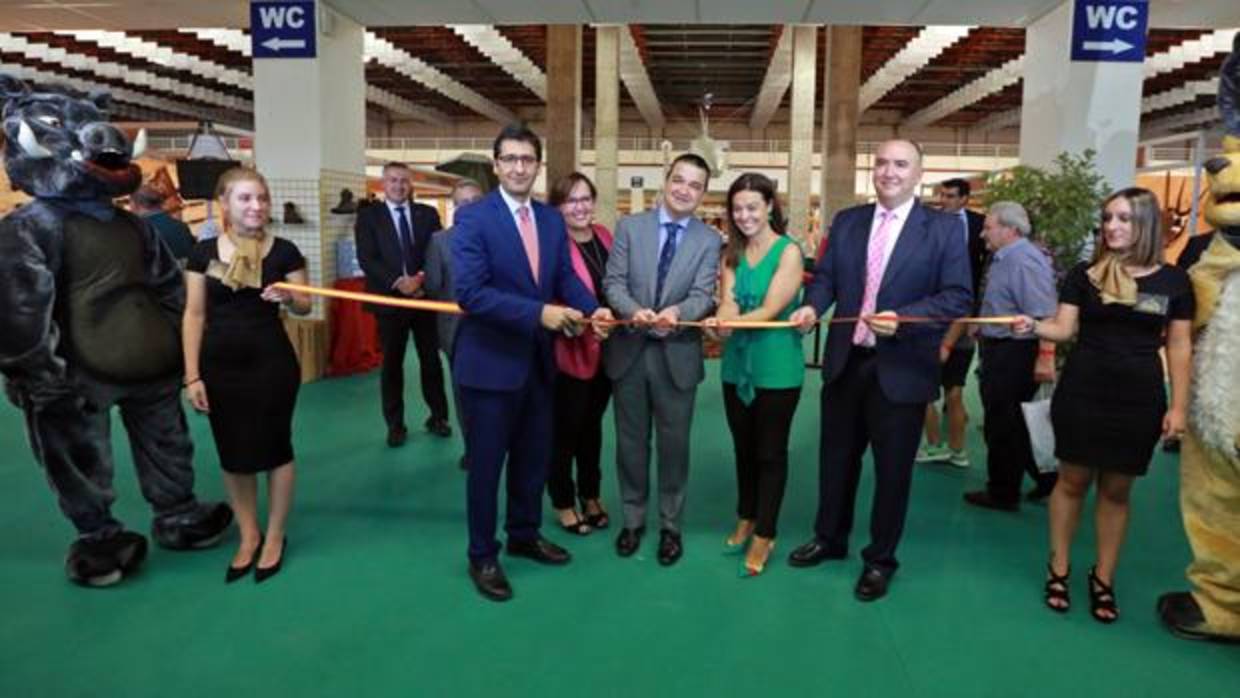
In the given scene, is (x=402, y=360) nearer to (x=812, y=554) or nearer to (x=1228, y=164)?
(x=812, y=554)

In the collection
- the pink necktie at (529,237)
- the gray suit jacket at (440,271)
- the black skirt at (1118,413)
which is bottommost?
the black skirt at (1118,413)

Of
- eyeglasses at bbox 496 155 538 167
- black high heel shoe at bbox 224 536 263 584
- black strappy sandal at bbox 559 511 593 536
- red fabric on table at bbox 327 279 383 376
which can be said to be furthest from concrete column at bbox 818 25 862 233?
black high heel shoe at bbox 224 536 263 584

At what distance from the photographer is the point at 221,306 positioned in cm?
278

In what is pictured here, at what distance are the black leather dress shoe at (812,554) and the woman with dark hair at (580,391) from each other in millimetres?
839

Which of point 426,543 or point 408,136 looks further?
point 408,136

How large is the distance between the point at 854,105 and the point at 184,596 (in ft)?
44.5

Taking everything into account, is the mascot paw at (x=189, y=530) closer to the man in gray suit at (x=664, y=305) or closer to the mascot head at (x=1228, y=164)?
the man in gray suit at (x=664, y=305)

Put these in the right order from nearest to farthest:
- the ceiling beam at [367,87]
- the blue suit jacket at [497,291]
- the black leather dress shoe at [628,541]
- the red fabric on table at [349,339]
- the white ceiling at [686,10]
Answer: the blue suit jacket at [497,291]
the black leather dress shoe at [628,541]
the white ceiling at [686,10]
the red fabric on table at [349,339]
the ceiling beam at [367,87]

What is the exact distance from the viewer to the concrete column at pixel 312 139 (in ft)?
20.3

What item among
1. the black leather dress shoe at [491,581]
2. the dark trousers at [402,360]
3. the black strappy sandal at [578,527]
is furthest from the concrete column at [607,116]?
the black leather dress shoe at [491,581]

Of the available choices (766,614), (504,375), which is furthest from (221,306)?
(766,614)

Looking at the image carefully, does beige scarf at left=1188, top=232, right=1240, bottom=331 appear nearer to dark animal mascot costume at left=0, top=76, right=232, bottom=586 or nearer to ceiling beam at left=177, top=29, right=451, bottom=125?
dark animal mascot costume at left=0, top=76, right=232, bottom=586

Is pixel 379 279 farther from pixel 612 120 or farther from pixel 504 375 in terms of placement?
pixel 612 120

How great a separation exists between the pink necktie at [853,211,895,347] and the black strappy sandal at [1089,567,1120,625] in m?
1.12
